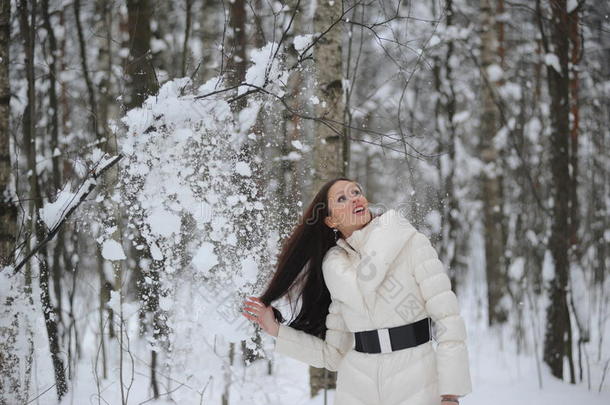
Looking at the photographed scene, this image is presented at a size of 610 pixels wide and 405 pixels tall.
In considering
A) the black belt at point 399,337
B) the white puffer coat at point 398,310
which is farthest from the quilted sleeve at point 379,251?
the black belt at point 399,337

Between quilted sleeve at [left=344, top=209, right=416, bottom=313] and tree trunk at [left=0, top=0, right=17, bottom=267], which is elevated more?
tree trunk at [left=0, top=0, right=17, bottom=267]

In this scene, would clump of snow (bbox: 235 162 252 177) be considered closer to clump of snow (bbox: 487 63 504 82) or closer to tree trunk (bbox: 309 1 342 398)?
tree trunk (bbox: 309 1 342 398)

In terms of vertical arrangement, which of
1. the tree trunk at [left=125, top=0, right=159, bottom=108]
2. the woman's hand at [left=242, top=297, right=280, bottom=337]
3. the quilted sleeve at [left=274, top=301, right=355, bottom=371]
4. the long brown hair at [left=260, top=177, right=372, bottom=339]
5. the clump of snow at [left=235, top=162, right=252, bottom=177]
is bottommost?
the quilted sleeve at [left=274, top=301, right=355, bottom=371]

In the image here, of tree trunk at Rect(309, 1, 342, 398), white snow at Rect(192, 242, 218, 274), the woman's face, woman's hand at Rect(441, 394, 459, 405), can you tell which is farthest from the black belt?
tree trunk at Rect(309, 1, 342, 398)

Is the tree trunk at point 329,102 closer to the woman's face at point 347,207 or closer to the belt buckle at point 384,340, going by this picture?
the woman's face at point 347,207

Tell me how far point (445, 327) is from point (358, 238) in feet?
1.75

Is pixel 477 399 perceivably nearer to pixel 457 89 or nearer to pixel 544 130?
pixel 544 130

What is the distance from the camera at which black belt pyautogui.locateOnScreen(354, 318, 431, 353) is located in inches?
85.4

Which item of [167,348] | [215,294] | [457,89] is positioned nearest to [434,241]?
[215,294]

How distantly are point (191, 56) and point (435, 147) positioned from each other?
529cm

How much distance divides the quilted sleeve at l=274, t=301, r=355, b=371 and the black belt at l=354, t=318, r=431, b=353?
0.87ft

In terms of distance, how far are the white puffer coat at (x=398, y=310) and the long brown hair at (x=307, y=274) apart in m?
0.25

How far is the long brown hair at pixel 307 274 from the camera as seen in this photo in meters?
2.57

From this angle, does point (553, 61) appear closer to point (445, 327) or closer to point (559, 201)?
point (559, 201)
